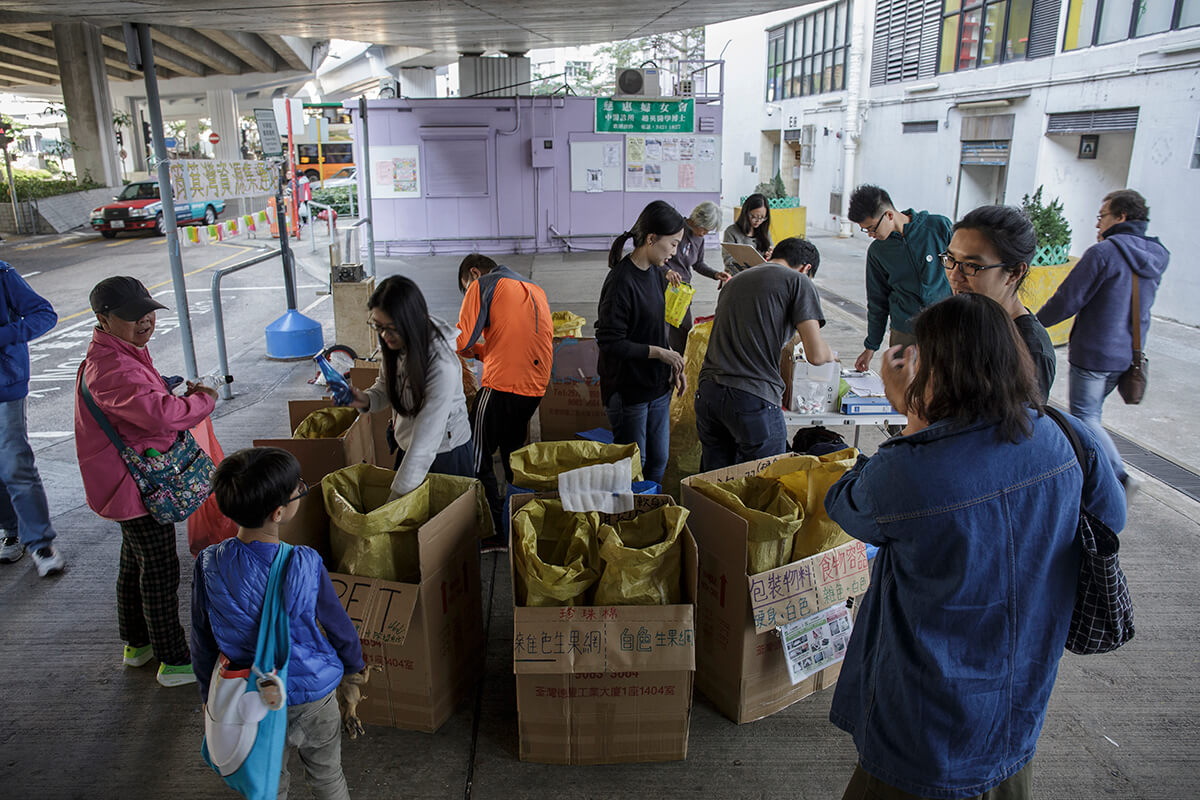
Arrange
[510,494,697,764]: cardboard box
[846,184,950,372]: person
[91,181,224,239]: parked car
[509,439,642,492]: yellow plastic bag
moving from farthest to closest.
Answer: [91,181,224,239]: parked car < [846,184,950,372]: person < [509,439,642,492]: yellow plastic bag < [510,494,697,764]: cardboard box

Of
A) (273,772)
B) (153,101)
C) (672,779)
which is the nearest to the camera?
(273,772)

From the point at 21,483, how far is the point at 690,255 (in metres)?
4.40

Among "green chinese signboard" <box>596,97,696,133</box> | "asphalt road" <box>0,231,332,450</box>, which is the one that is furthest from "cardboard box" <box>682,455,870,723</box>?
"green chinese signboard" <box>596,97,696,133</box>

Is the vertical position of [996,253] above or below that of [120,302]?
above

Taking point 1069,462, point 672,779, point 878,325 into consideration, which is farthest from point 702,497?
point 878,325

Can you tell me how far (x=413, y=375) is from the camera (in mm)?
3023

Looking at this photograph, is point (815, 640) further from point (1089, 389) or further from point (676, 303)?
point (1089, 389)

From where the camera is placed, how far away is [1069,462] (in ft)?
5.29

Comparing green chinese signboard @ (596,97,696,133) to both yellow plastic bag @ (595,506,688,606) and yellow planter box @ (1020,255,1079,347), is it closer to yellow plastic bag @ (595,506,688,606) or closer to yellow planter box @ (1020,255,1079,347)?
yellow planter box @ (1020,255,1079,347)

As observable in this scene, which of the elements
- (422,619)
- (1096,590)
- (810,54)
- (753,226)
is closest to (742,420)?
(422,619)

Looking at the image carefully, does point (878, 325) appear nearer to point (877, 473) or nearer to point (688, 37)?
point (877, 473)

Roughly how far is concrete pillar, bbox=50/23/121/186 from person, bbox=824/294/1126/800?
27.1 metres

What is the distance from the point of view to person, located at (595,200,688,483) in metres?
3.71

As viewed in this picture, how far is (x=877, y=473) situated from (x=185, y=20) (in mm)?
7895
